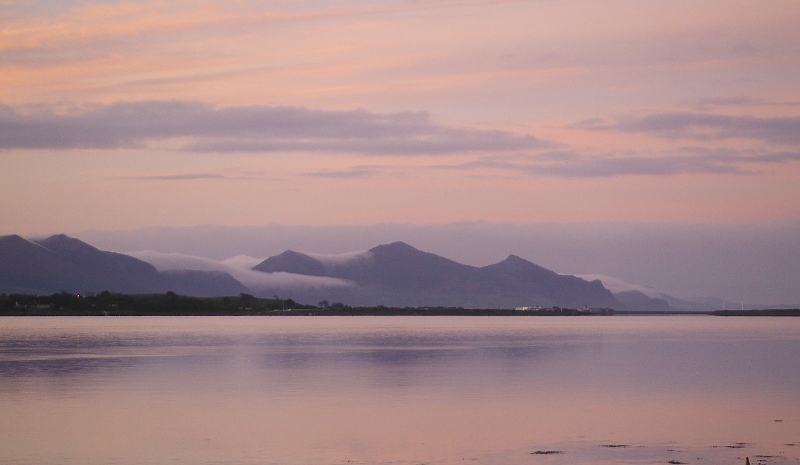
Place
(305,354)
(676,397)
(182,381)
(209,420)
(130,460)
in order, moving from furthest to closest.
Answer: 1. (305,354)
2. (182,381)
3. (676,397)
4. (209,420)
5. (130,460)

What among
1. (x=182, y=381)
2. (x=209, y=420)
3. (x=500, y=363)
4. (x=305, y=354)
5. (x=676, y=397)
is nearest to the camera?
(x=209, y=420)

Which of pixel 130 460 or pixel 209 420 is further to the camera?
pixel 209 420

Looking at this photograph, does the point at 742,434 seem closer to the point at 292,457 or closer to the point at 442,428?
the point at 442,428

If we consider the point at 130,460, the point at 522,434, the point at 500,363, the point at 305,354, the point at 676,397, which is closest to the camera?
the point at 130,460

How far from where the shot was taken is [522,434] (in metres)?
32.5

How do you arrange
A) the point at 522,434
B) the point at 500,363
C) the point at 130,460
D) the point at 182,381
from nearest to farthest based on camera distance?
1. the point at 130,460
2. the point at 522,434
3. the point at 182,381
4. the point at 500,363

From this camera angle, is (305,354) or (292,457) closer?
(292,457)

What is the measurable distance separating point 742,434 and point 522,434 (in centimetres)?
733

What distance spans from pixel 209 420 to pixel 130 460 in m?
7.81

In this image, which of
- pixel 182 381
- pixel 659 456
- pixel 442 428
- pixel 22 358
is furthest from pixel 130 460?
pixel 22 358

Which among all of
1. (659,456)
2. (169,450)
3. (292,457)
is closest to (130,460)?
(169,450)

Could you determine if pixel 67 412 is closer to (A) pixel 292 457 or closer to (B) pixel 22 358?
(A) pixel 292 457

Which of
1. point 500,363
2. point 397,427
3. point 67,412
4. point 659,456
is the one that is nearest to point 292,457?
point 397,427

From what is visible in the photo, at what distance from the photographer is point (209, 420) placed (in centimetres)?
3531
